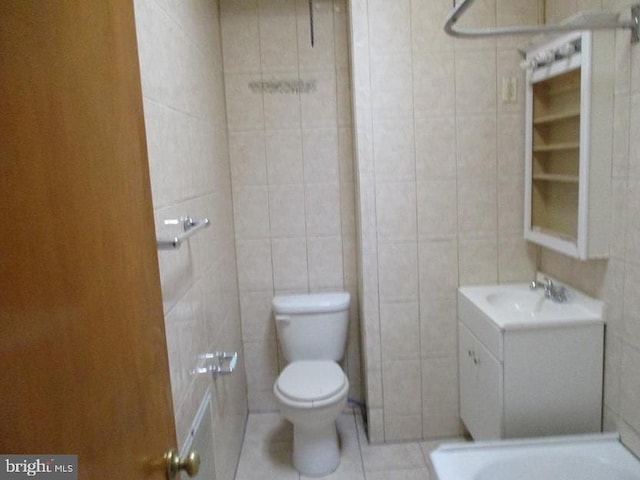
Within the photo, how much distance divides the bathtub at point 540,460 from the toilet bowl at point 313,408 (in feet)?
1.87

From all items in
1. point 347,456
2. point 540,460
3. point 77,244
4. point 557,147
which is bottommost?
point 347,456

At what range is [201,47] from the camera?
6.66 ft

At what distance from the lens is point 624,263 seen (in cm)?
171

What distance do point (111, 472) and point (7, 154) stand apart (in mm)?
441

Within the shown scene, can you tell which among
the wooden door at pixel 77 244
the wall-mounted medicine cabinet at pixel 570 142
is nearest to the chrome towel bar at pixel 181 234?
the wooden door at pixel 77 244

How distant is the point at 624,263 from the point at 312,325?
1440 millimetres

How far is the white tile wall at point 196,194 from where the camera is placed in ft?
4.47

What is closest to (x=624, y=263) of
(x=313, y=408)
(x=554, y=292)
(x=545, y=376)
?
(x=554, y=292)

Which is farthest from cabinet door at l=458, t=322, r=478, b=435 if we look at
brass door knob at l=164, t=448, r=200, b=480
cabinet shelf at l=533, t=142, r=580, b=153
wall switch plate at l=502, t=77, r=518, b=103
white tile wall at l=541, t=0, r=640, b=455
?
brass door knob at l=164, t=448, r=200, b=480

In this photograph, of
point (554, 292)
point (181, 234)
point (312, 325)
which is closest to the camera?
point (181, 234)

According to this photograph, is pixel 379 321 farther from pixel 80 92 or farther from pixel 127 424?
pixel 80 92

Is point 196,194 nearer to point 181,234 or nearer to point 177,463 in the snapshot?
point 181,234

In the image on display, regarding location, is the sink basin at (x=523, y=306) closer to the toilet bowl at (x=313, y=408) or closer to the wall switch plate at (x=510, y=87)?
the toilet bowl at (x=313, y=408)

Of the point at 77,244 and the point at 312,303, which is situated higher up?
the point at 77,244
